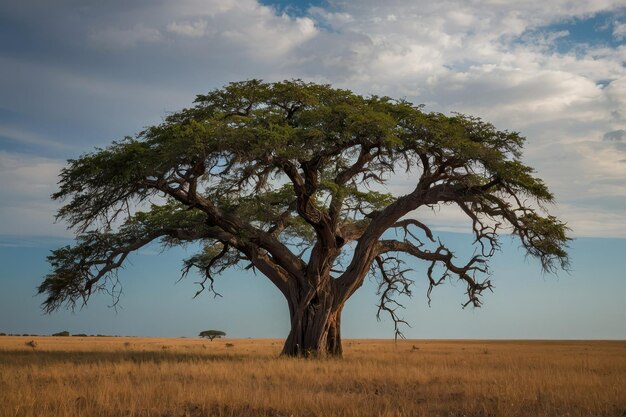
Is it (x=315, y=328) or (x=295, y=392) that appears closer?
(x=295, y=392)

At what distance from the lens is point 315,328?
24.6m

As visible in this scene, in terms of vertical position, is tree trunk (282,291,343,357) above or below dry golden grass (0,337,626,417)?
above

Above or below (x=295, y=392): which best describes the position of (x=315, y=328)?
above

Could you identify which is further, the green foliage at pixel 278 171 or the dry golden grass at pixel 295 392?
the green foliage at pixel 278 171

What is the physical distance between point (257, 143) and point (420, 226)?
8.62m

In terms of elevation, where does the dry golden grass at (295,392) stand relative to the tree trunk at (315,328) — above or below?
below

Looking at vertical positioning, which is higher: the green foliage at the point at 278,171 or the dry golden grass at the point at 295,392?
the green foliage at the point at 278,171

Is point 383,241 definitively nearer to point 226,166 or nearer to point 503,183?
point 503,183

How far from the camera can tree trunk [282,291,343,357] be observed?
24516 millimetres

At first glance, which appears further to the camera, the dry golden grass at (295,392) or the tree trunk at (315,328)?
the tree trunk at (315,328)

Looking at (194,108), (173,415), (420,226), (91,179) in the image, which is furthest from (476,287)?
(173,415)

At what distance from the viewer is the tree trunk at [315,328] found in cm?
2452

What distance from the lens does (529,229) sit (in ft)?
78.1

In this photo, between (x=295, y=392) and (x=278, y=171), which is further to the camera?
(x=278, y=171)
